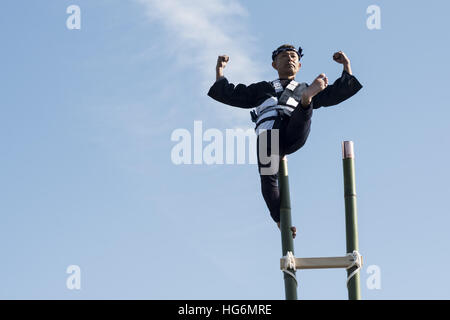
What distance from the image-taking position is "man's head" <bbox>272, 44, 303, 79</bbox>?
38.7ft

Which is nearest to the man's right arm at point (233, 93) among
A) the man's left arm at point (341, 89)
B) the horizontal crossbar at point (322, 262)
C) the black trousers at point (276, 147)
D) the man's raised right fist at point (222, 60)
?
the man's raised right fist at point (222, 60)

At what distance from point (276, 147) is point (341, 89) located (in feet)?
3.90

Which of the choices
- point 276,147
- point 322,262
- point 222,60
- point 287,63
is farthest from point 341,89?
point 322,262

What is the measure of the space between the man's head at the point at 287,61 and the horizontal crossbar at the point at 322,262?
8.50ft

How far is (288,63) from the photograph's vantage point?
11.8 meters

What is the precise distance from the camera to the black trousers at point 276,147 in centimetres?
1109

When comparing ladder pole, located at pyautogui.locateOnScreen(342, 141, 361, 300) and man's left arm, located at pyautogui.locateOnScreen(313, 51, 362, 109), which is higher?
man's left arm, located at pyautogui.locateOnScreen(313, 51, 362, 109)

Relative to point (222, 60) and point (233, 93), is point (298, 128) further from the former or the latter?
point (222, 60)

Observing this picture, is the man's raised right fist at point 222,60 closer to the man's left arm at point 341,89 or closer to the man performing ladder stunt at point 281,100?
the man performing ladder stunt at point 281,100

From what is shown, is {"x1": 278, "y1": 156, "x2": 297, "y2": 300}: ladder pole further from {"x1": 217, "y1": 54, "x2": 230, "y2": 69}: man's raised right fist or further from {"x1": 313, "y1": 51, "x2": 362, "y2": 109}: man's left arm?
{"x1": 217, "y1": 54, "x2": 230, "y2": 69}: man's raised right fist

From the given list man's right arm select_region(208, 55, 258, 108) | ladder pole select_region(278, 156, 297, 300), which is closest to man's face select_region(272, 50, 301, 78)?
man's right arm select_region(208, 55, 258, 108)
